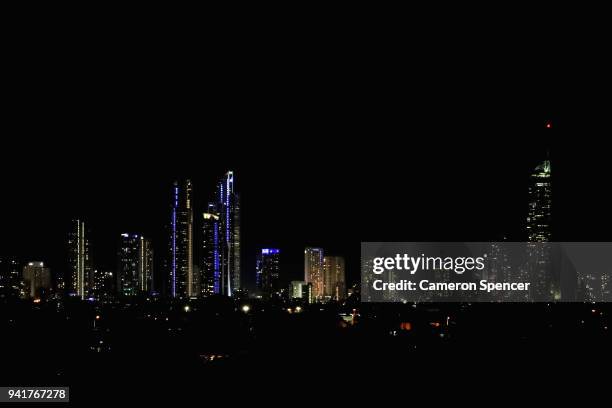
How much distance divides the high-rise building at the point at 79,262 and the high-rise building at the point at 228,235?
14.2 meters

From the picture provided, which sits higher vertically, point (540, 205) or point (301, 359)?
point (540, 205)

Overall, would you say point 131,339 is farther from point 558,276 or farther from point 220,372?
point 558,276

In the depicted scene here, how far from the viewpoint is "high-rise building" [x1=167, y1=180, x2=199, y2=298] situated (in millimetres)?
63656

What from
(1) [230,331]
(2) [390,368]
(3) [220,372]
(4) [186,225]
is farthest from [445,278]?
(4) [186,225]

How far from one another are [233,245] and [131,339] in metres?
47.7

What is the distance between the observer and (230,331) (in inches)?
758

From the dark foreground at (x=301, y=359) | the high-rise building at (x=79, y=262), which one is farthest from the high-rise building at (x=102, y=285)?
the dark foreground at (x=301, y=359)

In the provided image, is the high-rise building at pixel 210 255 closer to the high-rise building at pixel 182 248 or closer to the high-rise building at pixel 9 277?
the high-rise building at pixel 182 248

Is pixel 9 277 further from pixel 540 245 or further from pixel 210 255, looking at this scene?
pixel 540 245

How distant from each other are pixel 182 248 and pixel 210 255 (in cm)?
319

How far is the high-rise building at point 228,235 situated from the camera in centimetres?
6353

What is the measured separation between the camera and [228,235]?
65.5 m

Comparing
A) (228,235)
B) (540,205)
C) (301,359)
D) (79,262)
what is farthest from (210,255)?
(301,359)

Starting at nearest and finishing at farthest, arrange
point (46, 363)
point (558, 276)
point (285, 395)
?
point (285, 395)
point (46, 363)
point (558, 276)
